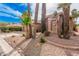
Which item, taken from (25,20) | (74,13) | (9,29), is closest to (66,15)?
(74,13)

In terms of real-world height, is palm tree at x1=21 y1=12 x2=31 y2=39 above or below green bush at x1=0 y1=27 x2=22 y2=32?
above

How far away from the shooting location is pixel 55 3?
6.59 ft

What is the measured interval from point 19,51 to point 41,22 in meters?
0.37

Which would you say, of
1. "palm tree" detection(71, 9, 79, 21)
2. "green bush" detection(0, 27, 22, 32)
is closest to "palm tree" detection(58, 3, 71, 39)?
"palm tree" detection(71, 9, 79, 21)

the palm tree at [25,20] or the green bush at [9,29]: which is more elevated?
the palm tree at [25,20]

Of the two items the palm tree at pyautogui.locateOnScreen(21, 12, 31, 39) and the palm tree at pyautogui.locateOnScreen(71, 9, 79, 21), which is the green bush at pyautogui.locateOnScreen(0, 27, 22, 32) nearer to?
the palm tree at pyautogui.locateOnScreen(21, 12, 31, 39)

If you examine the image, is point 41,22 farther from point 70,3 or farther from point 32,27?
point 70,3

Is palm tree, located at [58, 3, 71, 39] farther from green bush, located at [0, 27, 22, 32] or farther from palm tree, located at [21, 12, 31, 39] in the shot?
green bush, located at [0, 27, 22, 32]

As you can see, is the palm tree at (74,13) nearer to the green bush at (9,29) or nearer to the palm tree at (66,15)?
the palm tree at (66,15)

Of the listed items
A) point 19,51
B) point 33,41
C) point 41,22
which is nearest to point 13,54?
point 19,51

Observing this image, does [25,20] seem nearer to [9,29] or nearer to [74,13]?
[9,29]

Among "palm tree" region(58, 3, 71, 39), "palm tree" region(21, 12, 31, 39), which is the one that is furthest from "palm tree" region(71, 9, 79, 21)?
"palm tree" region(21, 12, 31, 39)

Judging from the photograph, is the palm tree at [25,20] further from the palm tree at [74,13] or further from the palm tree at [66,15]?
the palm tree at [74,13]

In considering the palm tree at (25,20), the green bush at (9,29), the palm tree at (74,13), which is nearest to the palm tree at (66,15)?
the palm tree at (74,13)
